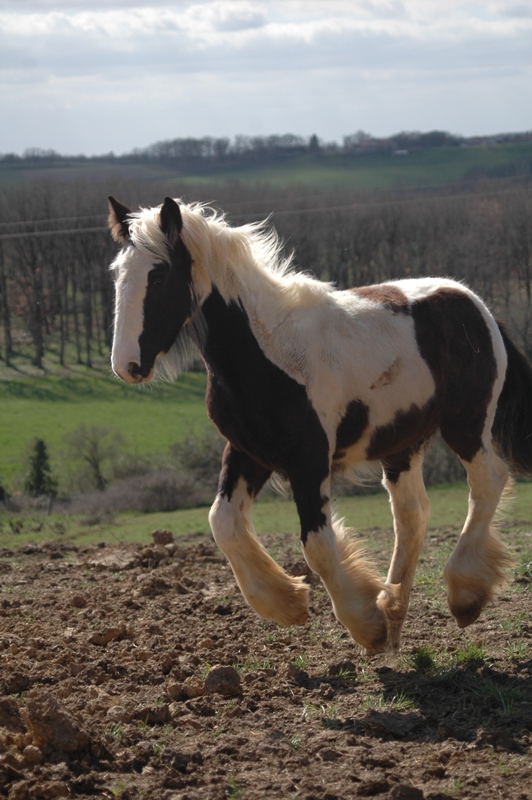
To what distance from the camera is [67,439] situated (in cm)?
3659

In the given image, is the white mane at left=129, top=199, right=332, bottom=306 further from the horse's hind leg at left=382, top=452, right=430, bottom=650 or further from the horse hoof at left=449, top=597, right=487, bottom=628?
the horse hoof at left=449, top=597, right=487, bottom=628

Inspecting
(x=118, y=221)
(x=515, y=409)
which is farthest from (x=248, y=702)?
(x=515, y=409)

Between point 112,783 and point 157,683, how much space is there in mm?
1512

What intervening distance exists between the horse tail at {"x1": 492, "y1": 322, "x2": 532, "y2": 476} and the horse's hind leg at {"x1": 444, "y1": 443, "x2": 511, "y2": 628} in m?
0.40

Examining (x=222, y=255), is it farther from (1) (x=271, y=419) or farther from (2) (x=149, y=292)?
(1) (x=271, y=419)

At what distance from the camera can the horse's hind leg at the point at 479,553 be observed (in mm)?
6000

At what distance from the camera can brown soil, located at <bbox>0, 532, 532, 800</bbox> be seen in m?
3.82

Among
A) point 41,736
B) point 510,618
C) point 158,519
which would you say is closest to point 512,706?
point 510,618

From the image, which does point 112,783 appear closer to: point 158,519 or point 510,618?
point 510,618

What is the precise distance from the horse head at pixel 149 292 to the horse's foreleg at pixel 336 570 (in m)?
1.11

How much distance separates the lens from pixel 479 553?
6.17 m

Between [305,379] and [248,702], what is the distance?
1.83 meters

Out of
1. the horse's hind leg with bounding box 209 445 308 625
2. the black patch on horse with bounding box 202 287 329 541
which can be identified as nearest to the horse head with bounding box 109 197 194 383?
the black patch on horse with bounding box 202 287 329 541

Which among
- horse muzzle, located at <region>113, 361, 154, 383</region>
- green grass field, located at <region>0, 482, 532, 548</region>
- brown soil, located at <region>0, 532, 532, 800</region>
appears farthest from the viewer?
green grass field, located at <region>0, 482, 532, 548</region>
